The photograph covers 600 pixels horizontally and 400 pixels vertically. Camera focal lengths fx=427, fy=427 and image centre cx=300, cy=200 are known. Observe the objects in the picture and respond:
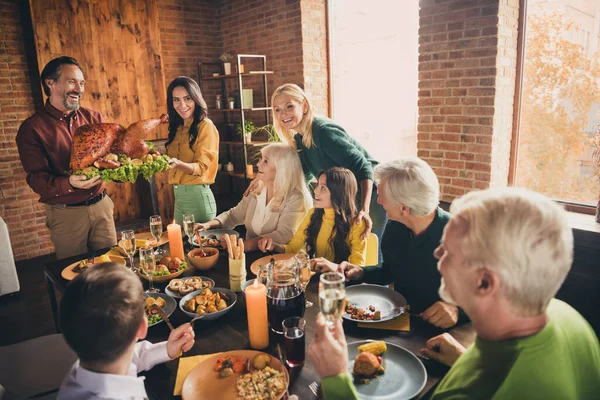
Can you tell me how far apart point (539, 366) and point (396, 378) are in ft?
1.46

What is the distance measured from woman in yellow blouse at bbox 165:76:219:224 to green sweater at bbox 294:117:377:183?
0.67 meters

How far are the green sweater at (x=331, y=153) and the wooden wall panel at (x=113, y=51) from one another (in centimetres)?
279

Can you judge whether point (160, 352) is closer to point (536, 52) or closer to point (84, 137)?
point (84, 137)

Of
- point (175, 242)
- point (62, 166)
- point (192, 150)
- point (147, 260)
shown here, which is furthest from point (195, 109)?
point (147, 260)

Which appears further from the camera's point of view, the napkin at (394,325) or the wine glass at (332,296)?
the napkin at (394,325)

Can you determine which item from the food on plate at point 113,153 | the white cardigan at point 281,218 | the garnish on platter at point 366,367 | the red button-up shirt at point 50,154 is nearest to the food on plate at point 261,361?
the garnish on platter at point 366,367

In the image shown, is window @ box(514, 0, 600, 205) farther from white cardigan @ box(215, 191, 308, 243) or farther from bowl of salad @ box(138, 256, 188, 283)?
bowl of salad @ box(138, 256, 188, 283)

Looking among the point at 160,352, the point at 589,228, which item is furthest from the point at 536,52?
the point at 160,352

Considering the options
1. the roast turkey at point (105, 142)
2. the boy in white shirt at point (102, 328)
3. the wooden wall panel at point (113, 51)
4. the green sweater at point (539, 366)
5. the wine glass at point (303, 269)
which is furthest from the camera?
the wooden wall panel at point (113, 51)

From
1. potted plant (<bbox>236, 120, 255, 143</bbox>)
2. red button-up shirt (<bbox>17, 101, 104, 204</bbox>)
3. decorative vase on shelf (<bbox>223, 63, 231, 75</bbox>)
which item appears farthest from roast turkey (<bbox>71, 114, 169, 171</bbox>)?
decorative vase on shelf (<bbox>223, 63, 231, 75</bbox>)

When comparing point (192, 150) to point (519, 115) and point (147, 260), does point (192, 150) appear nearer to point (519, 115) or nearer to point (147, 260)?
point (147, 260)

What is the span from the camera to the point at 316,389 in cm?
115

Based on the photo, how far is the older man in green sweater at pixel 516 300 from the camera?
824mm

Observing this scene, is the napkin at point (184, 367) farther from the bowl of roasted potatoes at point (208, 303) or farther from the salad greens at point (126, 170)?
the salad greens at point (126, 170)
